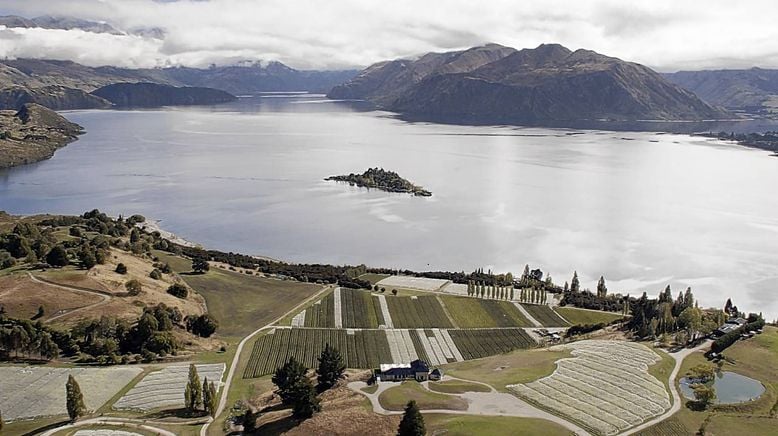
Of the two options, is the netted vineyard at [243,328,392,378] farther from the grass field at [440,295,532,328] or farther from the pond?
the pond

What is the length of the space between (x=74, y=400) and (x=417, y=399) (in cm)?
3156

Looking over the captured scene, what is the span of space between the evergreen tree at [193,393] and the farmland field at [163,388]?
7.86 ft

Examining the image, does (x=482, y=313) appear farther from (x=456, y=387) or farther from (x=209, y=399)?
(x=209, y=399)

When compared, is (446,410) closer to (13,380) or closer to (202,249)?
(13,380)

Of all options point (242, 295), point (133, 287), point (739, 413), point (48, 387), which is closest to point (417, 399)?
point (739, 413)

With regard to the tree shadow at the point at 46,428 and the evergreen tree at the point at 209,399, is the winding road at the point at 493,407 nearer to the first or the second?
the evergreen tree at the point at 209,399

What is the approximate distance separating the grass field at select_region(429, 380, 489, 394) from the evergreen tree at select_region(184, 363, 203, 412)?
22261 mm

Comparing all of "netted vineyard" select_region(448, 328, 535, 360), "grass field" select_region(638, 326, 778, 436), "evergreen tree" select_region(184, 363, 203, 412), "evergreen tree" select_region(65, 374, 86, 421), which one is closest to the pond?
"grass field" select_region(638, 326, 778, 436)

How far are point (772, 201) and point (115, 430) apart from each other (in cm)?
18260

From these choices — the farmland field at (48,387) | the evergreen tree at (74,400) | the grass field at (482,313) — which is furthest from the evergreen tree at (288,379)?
the grass field at (482,313)

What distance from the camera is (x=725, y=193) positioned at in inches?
7544

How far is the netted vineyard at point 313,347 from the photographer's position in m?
74.1

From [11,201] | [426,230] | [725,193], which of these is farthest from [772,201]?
[11,201]

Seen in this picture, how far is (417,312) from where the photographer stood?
94.6 meters
